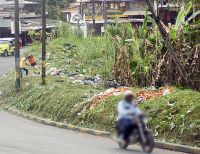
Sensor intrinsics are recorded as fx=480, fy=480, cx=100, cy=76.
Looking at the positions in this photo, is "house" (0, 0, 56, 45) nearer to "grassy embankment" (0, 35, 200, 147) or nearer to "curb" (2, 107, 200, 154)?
"grassy embankment" (0, 35, 200, 147)

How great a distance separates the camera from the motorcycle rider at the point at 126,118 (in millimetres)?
1575

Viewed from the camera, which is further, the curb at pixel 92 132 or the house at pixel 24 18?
the house at pixel 24 18

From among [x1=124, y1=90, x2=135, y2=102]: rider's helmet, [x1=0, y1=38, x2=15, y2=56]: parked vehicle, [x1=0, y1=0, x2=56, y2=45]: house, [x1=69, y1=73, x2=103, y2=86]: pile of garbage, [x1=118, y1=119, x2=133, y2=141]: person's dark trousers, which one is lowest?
[x1=0, y1=38, x2=15, y2=56]: parked vehicle

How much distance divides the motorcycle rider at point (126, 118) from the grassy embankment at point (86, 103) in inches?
495

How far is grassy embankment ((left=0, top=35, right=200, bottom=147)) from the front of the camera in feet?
51.7

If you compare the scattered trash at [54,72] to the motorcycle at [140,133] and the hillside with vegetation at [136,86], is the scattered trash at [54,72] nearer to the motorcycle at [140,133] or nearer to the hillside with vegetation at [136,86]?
the hillside with vegetation at [136,86]

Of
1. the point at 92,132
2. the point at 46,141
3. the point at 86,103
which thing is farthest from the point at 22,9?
the point at 46,141

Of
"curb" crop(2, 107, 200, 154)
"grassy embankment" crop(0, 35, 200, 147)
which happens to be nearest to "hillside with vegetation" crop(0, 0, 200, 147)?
"grassy embankment" crop(0, 35, 200, 147)

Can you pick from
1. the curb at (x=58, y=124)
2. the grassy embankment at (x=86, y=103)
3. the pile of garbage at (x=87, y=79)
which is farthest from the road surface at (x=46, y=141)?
the pile of garbage at (x=87, y=79)

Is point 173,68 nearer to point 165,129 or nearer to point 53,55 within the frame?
point 165,129

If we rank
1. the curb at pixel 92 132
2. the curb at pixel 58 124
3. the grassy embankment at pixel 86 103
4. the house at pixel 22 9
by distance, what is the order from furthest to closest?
the house at pixel 22 9
the curb at pixel 58 124
the grassy embankment at pixel 86 103
the curb at pixel 92 132

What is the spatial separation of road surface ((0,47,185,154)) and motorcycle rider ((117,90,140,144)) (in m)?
10.7

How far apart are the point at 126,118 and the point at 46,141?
15.6m

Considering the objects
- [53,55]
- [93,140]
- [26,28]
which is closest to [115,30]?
[93,140]
